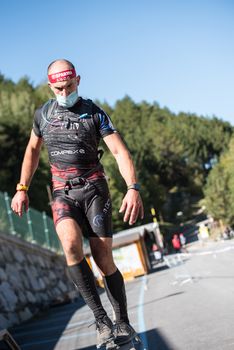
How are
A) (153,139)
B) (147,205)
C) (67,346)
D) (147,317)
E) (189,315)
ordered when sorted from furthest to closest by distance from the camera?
(153,139) < (147,205) < (147,317) < (67,346) < (189,315)

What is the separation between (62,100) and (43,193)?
56.3m

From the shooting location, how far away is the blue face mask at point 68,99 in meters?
4.72

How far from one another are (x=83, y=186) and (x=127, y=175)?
1.21 feet

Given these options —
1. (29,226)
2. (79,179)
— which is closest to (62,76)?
(79,179)

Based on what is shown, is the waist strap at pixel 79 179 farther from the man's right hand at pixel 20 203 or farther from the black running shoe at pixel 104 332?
the black running shoe at pixel 104 332

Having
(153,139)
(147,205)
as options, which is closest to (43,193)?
(147,205)

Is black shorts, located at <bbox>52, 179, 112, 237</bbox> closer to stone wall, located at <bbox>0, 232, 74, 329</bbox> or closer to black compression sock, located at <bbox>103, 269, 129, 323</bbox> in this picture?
black compression sock, located at <bbox>103, 269, 129, 323</bbox>

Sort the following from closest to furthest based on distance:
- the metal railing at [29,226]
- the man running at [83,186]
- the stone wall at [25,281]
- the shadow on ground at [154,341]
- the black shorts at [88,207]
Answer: the man running at [83,186] < the black shorts at [88,207] < the shadow on ground at [154,341] < the stone wall at [25,281] < the metal railing at [29,226]

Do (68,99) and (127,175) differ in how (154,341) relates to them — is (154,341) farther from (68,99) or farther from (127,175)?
(68,99)

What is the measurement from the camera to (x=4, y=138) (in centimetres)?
5897

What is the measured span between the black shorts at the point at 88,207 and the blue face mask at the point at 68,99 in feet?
2.19

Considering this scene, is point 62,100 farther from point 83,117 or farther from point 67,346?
point 67,346

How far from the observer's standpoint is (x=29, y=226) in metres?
A: 20.6

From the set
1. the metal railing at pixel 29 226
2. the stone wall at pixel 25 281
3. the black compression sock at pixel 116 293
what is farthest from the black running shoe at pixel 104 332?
the metal railing at pixel 29 226
